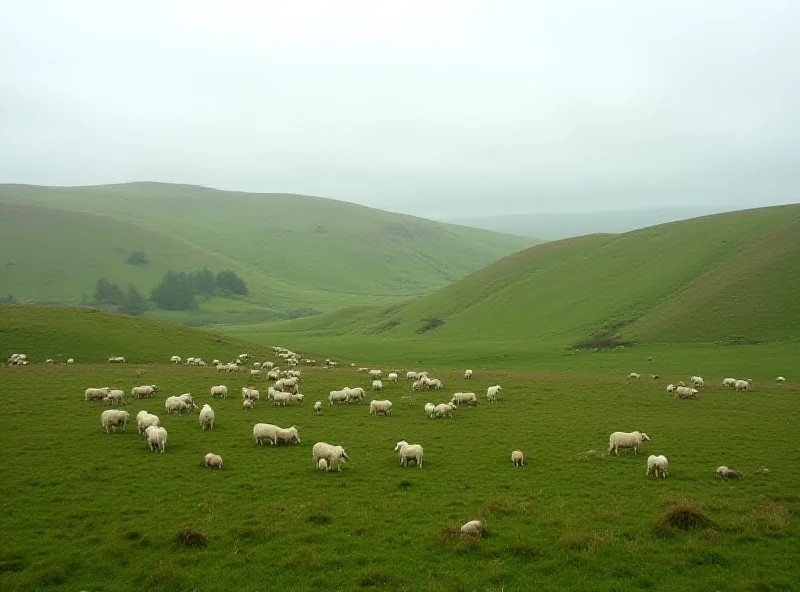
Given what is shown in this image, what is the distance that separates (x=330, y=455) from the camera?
20.4 m

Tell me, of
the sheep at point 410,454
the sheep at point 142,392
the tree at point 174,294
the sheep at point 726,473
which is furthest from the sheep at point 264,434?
the tree at point 174,294

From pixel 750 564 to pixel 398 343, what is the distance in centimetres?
6857

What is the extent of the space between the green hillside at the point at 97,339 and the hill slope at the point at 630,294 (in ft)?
114

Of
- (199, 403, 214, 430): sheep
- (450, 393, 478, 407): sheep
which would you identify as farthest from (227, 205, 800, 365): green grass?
(199, 403, 214, 430): sheep

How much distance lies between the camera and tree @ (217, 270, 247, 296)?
184375 millimetres

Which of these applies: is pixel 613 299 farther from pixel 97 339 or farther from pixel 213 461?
pixel 213 461

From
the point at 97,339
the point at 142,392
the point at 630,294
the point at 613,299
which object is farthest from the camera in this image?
the point at 613,299

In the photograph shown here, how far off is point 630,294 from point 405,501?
78.6 m

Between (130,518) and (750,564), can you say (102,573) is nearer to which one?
(130,518)

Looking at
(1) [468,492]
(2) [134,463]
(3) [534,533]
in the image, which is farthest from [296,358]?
(3) [534,533]

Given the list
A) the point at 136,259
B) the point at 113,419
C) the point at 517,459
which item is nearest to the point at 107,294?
the point at 136,259

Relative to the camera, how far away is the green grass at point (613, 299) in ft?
224

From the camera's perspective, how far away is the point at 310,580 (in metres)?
12.4

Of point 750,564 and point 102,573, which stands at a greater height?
point 750,564
